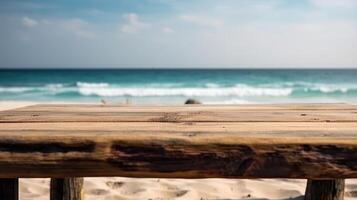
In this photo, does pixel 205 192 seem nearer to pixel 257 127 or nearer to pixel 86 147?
pixel 257 127

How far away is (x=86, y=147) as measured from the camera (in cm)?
111

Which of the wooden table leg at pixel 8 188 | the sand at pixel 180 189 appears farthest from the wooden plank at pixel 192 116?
the sand at pixel 180 189

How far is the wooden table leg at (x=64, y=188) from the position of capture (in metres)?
2.23

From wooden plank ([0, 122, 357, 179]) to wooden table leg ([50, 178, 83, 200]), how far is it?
1.14 metres

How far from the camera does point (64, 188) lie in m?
2.25

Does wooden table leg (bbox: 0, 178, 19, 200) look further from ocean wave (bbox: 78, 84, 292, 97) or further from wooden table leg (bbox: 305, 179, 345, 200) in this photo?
ocean wave (bbox: 78, 84, 292, 97)

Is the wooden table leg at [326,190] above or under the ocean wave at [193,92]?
under

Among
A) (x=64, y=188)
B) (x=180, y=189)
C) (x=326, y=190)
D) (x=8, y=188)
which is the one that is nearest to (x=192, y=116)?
(x=8, y=188)

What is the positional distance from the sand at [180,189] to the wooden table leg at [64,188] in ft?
2.54

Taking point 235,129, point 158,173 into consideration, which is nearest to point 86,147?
point 158,173

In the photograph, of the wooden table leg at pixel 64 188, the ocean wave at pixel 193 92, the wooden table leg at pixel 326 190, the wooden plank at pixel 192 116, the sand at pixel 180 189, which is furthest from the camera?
the ocean wave at pixel 193 92

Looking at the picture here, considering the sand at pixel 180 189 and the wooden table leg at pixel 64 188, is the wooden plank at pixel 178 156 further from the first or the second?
the sand at pixel 180 189

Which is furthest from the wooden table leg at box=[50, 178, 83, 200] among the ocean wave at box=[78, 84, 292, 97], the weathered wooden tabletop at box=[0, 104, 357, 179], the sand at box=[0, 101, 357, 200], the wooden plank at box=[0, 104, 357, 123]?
the ocean wave at box=[78, 84, 292, 97]

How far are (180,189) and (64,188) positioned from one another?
1.22 m
